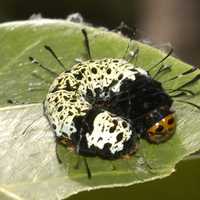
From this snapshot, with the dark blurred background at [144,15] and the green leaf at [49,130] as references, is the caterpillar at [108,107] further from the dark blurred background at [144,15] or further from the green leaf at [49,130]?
the dark blurred background at [144,15]

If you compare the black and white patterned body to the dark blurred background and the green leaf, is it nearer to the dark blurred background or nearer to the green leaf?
the green leaf

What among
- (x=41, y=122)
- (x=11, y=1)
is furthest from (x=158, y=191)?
(x=11, y=1)

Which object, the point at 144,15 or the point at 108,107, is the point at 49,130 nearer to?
the point at 108,107

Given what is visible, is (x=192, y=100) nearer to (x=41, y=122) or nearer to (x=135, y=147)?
(x=135, y=147)

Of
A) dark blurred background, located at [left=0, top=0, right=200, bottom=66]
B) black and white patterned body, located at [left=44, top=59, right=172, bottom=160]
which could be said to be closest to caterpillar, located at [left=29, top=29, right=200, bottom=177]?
black and white patterned body, located at [left=44, top=59, right=172, bottom=160]

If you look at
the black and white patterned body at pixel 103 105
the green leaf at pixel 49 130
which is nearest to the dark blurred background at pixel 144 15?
the black and white patterned body at pixel 103 105

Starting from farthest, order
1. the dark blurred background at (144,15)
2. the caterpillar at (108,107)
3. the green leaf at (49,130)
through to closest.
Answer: the dark blurred background at (144,15), the caterpillar at (108,107), the green leaf at (49,130)
